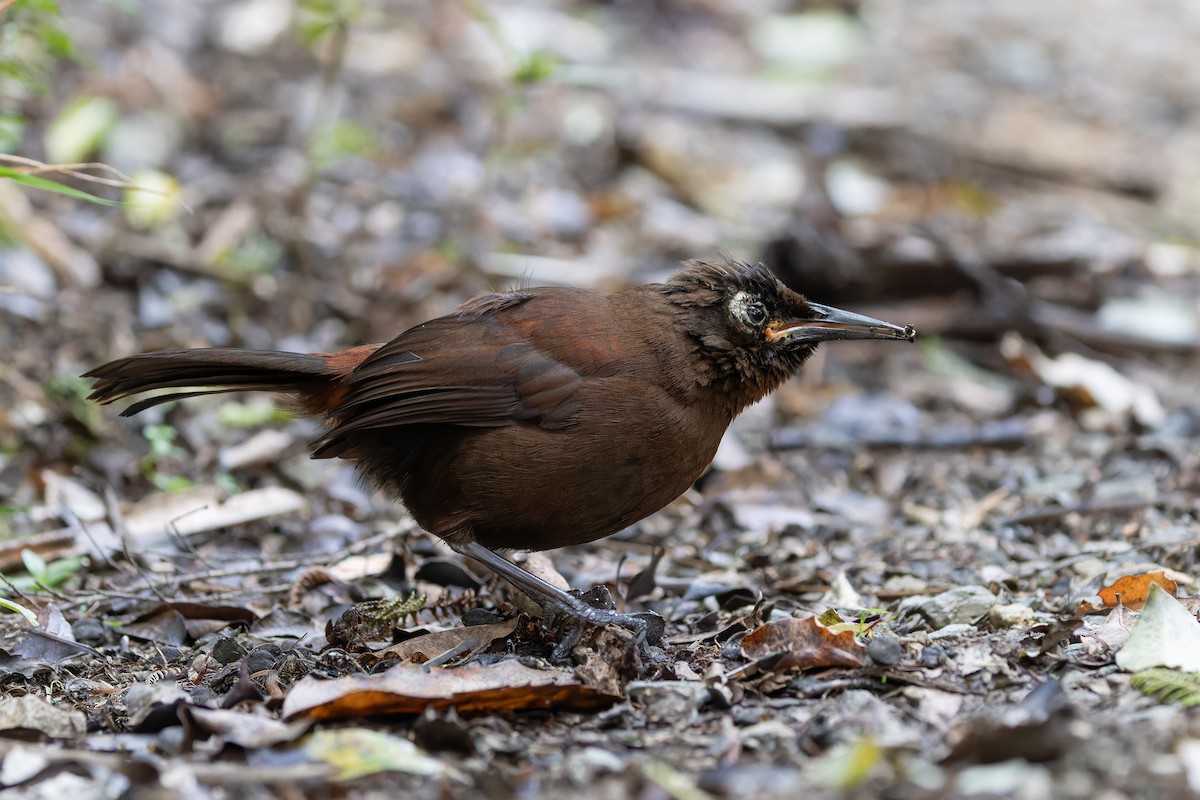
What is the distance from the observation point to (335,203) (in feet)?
26.7

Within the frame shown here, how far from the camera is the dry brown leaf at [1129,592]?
3854 millimetres

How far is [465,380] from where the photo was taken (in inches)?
162

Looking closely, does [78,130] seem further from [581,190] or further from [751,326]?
[751,326]

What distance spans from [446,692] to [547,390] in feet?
3.77

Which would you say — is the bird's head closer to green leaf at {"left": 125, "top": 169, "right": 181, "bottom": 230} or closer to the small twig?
the small twig

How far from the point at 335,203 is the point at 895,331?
4780 millimetres

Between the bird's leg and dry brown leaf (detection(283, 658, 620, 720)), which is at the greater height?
dry brown leaf (detection(283, 658, 620, 720))

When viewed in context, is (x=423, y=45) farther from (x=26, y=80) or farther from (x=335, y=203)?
(x=26, y=80)

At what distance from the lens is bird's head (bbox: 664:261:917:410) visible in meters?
4.21

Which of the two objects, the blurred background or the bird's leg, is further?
the blurred background

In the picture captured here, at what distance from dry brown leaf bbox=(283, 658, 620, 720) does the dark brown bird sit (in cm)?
58

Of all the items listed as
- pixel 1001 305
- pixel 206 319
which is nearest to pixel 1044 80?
pixel 1001 305

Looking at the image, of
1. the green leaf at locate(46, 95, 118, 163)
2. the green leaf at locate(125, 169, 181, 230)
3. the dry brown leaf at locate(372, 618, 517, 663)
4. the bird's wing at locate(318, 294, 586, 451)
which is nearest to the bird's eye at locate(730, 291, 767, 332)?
the bird's wing at locate(318, 294, 586, 451)

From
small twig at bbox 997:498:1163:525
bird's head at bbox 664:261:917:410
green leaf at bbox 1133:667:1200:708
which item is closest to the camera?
green leaf at bbox 1133:667:1200:708
